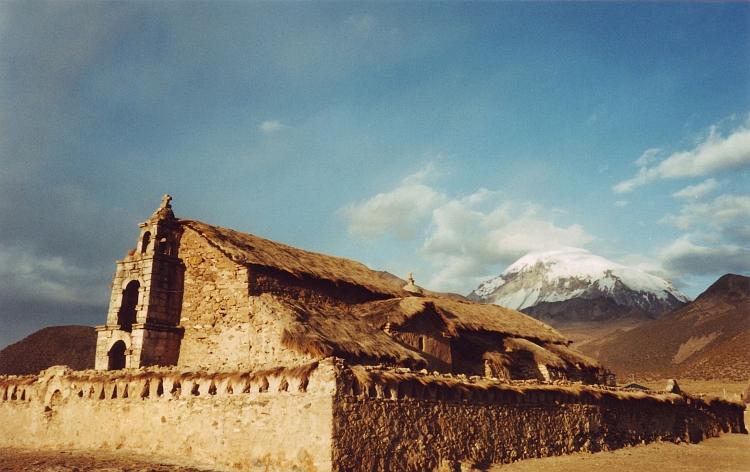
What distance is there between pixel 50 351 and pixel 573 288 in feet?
452

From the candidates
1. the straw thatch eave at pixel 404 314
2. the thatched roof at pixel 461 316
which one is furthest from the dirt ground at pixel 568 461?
the thatched roof at pixel 461 316

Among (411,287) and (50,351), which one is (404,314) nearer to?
(411,287)

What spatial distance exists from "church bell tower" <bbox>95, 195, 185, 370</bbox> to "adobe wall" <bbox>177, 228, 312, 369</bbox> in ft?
1.10

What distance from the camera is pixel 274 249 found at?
20656mm

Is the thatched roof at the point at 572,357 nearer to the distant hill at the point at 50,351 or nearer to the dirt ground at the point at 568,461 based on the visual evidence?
the dirt ground at the point at 568,461

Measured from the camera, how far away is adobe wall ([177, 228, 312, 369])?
16.5m

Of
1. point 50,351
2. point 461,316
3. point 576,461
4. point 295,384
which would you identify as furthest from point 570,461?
point 50,351

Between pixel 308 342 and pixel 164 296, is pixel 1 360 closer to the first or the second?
pixel 164 296

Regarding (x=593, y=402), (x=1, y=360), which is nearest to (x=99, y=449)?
(x=593, y=402)

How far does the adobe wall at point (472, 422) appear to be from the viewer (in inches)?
444

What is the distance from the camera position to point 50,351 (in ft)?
103

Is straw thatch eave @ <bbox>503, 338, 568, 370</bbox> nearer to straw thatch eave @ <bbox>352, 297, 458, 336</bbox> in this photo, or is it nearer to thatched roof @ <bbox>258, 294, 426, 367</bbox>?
straw thatch eave @ <bbox>352, 297, 458, 336</bbox>

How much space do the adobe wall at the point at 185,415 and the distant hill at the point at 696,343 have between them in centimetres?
4293

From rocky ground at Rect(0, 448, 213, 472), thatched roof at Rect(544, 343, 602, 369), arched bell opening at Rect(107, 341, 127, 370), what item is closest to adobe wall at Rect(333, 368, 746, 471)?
rocky ground at Rect(0, 448, 213, 472)
